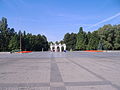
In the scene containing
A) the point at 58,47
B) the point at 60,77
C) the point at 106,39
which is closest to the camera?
the point at 60,77

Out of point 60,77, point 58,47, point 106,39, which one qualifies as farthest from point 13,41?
point 60,77

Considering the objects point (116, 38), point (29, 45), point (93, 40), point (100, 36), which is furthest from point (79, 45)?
point (29, 45)

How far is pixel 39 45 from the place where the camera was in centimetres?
10094

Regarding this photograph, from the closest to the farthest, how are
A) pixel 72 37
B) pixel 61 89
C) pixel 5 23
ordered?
pixel 61 89
pixel 5 23
pixel 72 37

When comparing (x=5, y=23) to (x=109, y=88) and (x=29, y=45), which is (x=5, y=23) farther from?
(x=109, y=88)

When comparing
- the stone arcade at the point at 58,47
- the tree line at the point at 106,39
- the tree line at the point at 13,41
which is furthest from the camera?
the stone arcade at the point at 58,47

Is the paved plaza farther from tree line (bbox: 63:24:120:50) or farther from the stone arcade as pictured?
the stone arcade

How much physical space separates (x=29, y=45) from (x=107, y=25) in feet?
157

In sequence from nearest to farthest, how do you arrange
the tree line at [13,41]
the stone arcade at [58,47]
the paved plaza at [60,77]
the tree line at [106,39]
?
the paved plaza at [60,77], the tree line at [106,39], the tree line at [13,41], the stone arcade at [58,47]

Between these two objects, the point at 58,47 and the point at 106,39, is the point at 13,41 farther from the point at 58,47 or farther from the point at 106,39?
the point at 106,39

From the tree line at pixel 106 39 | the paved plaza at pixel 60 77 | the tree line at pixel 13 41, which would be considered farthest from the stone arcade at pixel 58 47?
the paved plaza at pixel 60 77

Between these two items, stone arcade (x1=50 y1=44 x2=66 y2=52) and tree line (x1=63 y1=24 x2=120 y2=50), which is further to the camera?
stone arcade (x1=50 y1=44 x2=66 y2=52)

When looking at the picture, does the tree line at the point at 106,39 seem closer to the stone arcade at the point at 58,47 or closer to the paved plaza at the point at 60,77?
the stone arcade at the point at 58,47

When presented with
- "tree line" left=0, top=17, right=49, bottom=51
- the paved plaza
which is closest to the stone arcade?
"tree line" left=0, top=17, right=49, bottom=51
